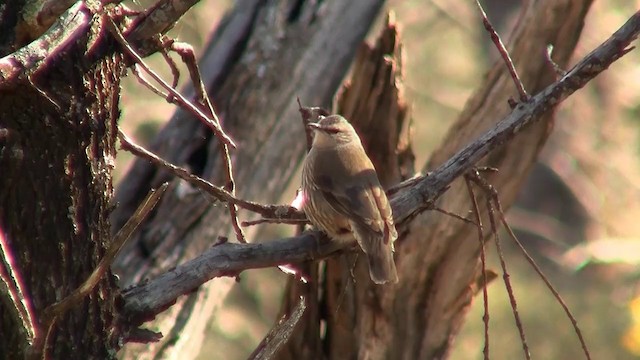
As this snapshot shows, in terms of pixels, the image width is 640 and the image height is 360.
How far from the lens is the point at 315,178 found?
446 cm

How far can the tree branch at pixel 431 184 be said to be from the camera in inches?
99.0

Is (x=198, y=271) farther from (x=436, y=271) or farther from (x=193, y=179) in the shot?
(x=436, y=271)

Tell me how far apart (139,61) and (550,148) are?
1108 cm

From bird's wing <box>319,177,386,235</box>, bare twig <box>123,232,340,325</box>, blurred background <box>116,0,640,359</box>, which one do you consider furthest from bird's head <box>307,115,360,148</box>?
blurred background <box>116,0,640,359</box>

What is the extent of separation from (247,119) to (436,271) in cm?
135

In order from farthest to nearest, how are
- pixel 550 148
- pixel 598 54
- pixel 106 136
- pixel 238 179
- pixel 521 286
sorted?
pixel 550 148 < pixel 521 286 < pixel 238 179 < pixel 598 54 < pixel 106 136

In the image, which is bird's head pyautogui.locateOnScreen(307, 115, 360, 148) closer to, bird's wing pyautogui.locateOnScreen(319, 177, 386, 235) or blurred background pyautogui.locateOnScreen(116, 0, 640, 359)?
bird's wing pyautogui.locateOnScreen(319, 177, 386, 235)

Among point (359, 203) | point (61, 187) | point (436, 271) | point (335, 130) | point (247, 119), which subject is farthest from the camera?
point (247, 119)

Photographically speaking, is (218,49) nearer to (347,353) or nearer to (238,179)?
(238,179)

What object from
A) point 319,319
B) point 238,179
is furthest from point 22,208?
point 238,179

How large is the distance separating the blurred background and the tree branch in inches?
237

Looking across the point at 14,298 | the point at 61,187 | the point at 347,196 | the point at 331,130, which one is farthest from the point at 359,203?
the point at 14,298

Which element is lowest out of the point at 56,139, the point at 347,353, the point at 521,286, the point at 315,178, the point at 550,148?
the point at 56,139

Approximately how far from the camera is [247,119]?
16.6 feet
